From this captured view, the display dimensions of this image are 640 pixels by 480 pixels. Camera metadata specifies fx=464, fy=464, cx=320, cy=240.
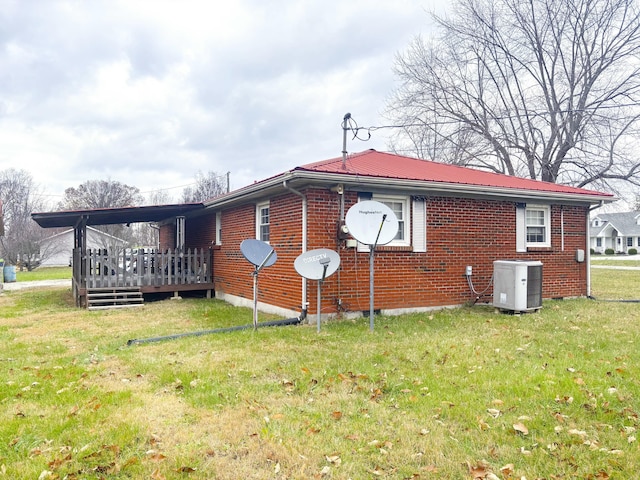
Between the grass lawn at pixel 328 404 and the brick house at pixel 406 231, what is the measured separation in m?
1.52

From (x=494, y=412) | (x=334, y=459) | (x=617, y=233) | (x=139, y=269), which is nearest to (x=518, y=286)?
(x=494, y=412)

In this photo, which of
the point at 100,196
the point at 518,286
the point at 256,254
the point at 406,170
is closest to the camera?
the point at 256,254

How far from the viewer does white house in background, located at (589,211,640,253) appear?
53.7m

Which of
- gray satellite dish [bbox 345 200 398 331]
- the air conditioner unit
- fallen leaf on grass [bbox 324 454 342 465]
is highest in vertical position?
gray satellite dish [bbox 345 200 398 331]

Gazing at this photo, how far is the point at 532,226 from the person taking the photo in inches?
428

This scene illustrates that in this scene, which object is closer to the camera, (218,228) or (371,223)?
(371,223)

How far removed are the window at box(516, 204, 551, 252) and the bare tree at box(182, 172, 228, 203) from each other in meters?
31.5

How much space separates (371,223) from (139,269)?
6915 millimetres

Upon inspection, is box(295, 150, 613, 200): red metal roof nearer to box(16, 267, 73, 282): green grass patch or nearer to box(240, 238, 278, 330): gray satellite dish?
box(240, 238, 278, 330): gray satellite dish

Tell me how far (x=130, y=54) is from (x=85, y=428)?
453 inches

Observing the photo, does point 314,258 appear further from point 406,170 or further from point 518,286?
point 518,286

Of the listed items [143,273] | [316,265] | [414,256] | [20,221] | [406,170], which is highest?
[20,221]

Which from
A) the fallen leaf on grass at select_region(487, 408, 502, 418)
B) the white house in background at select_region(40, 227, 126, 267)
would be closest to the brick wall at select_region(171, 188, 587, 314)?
the fallen leaf on grass at select_region(487, 408, 502, 418)

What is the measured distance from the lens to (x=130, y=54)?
12570mm
